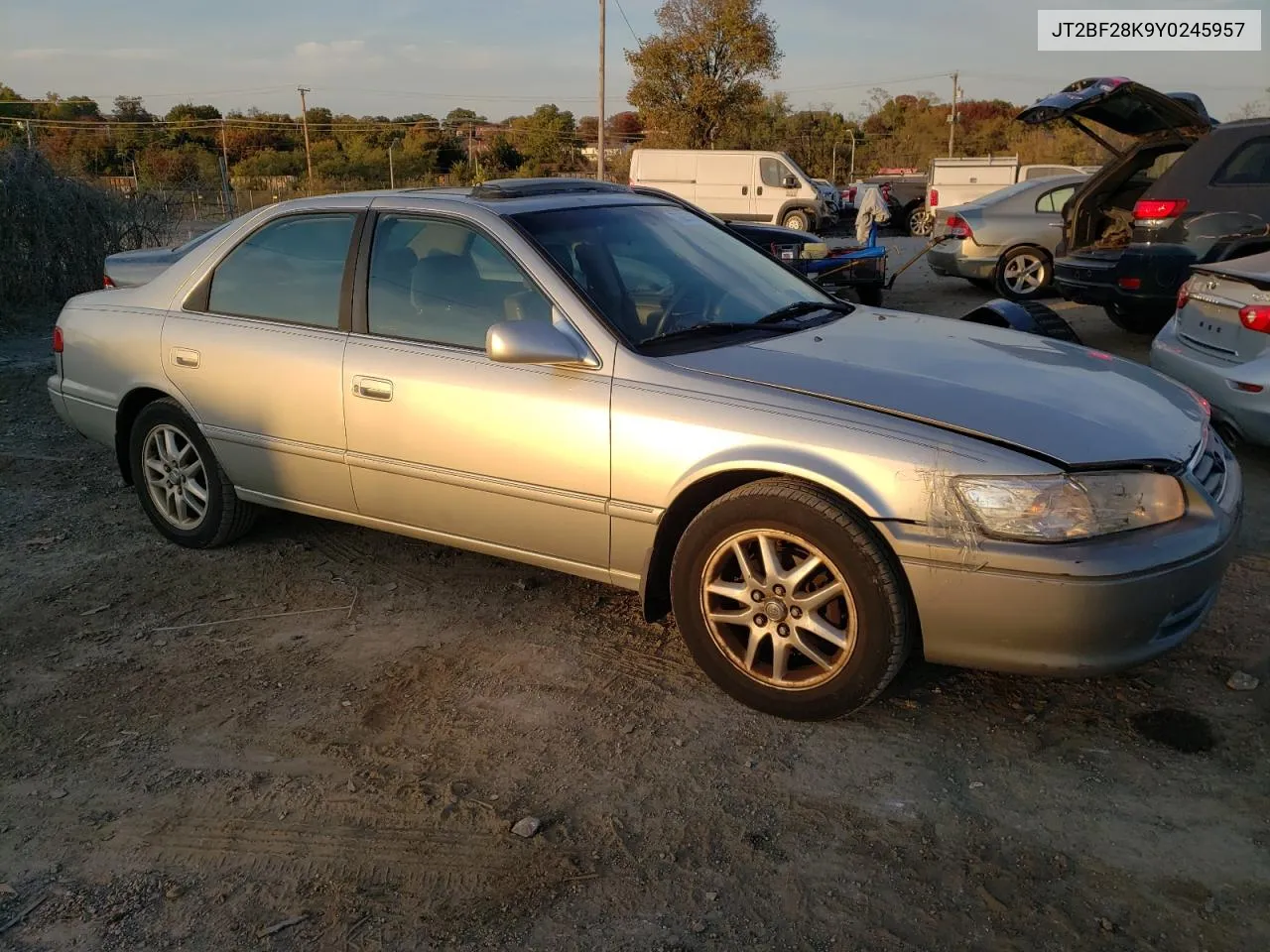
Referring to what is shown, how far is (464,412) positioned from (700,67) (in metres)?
35.2

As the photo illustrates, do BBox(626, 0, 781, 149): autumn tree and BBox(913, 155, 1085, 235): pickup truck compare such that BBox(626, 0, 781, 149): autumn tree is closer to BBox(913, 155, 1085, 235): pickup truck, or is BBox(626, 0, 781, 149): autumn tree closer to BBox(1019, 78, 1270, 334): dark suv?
BBox(913, 155, 1085, 235): pickup truck

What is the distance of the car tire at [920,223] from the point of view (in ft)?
82.4

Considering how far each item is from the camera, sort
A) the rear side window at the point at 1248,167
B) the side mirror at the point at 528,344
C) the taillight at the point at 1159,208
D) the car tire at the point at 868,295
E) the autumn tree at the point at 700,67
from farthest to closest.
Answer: the autumn tree at the point at 700,67, the car tire at the point at 868,295, the taillight at the point at 1159,208, the rear side window at the point at 1248,167, the side mirror at the point at 528,344

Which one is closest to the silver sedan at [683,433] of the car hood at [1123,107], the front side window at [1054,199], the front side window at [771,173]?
the car hood at [1123,107]

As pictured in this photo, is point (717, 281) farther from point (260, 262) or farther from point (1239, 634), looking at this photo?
point (1239, 634)

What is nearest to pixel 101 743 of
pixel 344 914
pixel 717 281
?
pixel 344 914

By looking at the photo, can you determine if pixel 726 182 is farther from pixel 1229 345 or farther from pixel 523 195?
pixel 523 195

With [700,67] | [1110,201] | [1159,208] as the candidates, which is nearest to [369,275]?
[1159,208]

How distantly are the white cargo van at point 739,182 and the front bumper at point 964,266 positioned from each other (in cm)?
944

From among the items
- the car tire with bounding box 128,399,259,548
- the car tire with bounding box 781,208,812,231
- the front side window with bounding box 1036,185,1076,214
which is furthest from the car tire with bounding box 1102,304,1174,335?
the car tire with bounding box 781,208,812,231

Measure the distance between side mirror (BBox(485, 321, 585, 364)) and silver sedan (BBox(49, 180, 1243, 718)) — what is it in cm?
1

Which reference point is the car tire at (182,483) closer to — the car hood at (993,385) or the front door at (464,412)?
the front door at (464,412)

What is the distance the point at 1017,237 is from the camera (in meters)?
11.4

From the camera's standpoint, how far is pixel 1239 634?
3.58 meters
